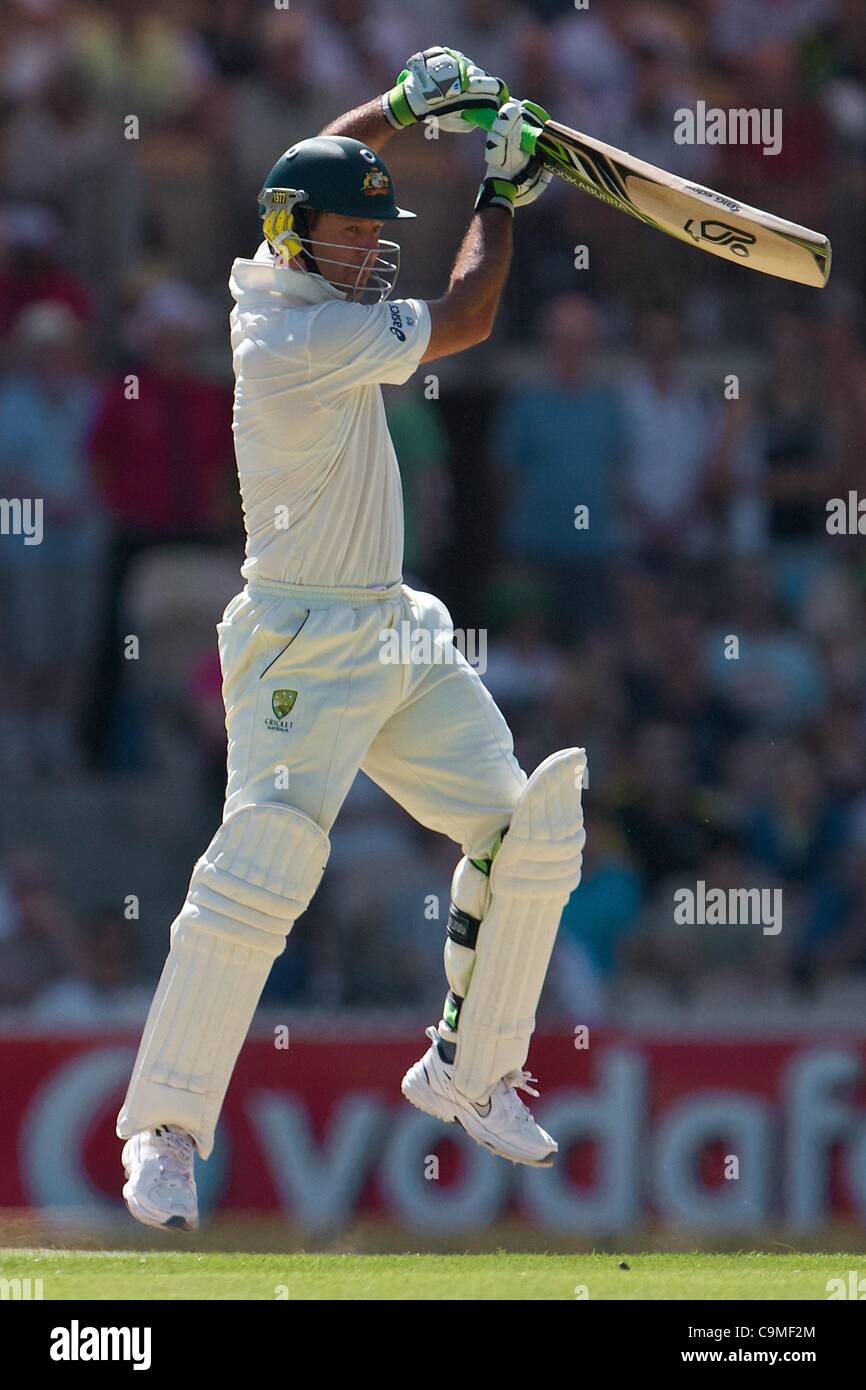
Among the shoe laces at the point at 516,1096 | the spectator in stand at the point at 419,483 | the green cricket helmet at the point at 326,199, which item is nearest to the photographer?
the green cricket helmet at the point at 326,199

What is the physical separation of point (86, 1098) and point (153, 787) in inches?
79.0

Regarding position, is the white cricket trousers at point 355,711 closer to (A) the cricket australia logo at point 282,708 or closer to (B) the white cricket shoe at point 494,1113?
(A) the cricket australia logo at point 282,708

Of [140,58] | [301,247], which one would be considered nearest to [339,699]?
[301,247]

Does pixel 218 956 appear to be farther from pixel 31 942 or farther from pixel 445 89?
pixel 31 942

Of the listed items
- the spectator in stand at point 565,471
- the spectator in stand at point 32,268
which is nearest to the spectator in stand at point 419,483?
the spectator in stand at point 565,471

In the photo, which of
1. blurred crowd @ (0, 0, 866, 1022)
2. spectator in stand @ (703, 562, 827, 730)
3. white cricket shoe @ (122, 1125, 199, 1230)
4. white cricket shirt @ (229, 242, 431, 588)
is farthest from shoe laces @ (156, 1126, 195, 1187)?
spectator in stand @ (703, 562, 827, 730)

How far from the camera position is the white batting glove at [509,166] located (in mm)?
4371

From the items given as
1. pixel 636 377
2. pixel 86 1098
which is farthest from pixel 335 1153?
pixel 636 377

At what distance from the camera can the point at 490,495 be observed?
7812 millimetres

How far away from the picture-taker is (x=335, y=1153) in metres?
5.62

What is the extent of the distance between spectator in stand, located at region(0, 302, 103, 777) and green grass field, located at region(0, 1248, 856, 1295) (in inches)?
111

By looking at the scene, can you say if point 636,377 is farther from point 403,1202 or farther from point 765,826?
point 403,1202

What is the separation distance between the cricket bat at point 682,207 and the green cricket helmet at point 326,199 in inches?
13.4

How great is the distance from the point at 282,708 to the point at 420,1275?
113 centimetres
